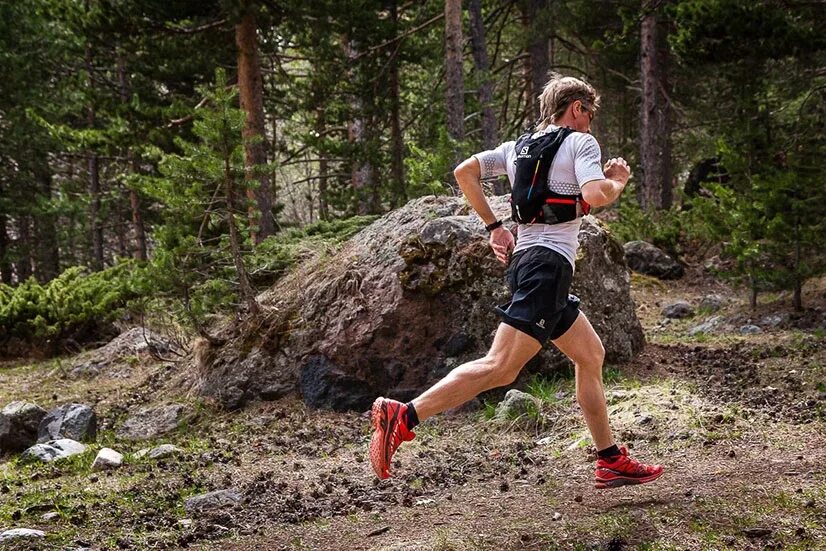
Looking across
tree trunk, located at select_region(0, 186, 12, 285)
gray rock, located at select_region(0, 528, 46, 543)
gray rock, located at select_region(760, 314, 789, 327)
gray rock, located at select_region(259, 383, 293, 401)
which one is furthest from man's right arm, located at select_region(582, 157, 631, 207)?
tree trunk, located at select_region(0, 186, 12, 285)

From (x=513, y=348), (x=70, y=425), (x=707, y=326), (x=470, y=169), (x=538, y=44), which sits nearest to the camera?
(x=513, y=348)

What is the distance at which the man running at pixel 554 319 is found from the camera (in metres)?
3.89

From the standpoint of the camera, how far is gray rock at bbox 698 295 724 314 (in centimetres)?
1130

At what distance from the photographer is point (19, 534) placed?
4117mm

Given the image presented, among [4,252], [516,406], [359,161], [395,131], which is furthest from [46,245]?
[516,406]

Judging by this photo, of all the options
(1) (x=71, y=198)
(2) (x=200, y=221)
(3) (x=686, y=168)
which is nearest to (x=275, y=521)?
(2) (x=200, y=221)

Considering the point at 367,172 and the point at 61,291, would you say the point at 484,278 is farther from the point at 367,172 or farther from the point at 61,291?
the point at 367,172

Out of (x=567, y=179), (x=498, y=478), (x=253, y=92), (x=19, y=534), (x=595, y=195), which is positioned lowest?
(x=498, y=478)

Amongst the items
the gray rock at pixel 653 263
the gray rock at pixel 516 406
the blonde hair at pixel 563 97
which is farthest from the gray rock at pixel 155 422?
the gray rock at pixel 653 263

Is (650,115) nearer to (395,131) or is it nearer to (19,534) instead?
(395,131)

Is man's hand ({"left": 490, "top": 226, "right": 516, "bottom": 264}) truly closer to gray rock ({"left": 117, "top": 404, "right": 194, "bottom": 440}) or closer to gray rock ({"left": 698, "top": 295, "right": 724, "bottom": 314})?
gray rock ({"left": 117, "top": 404, "right": 194, "bottom": 440})

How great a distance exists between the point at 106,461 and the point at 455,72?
9067 mm

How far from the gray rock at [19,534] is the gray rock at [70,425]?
8.86 feet

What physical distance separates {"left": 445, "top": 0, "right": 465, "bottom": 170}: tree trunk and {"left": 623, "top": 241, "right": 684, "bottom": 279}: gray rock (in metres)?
4.70
